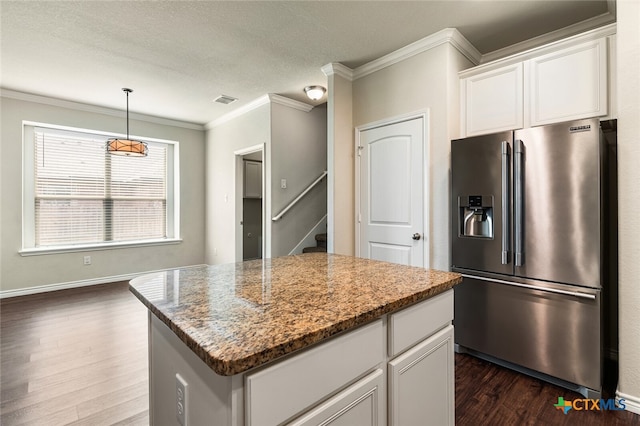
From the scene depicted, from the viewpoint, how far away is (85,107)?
4.50m

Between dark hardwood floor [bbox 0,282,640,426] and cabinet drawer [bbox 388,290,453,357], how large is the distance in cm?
89

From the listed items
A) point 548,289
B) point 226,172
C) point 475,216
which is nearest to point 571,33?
point 475,216

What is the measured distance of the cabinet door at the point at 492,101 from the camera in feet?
8.09

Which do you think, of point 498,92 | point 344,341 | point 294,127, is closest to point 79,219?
point 294,127

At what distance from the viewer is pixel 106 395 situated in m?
1.98

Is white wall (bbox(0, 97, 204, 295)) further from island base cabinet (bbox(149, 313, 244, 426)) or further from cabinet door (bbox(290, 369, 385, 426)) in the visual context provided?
cabinet door (bbox(290, 369, 385, 426))

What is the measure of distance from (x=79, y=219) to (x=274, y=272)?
4.59 m

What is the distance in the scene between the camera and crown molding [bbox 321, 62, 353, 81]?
10.7 feet

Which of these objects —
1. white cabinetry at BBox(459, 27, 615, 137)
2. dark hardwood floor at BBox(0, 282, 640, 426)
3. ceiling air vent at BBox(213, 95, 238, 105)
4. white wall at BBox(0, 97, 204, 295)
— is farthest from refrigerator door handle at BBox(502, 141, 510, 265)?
white wall at BBox(0, 97, 204, 295)

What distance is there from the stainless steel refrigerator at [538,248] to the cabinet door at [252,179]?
138 inches

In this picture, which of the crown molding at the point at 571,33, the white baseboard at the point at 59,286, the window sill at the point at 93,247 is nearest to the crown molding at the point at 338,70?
the crown molding at the point at 571,33

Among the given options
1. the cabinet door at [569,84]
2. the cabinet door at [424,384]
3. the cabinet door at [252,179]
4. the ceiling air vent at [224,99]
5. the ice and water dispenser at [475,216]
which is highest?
the ceiling air vent at [224,99]

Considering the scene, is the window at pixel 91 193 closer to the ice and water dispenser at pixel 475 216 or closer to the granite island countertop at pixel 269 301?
the granite island countertop at pixel 269 301

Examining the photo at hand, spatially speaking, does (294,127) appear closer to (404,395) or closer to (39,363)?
(39,363)
